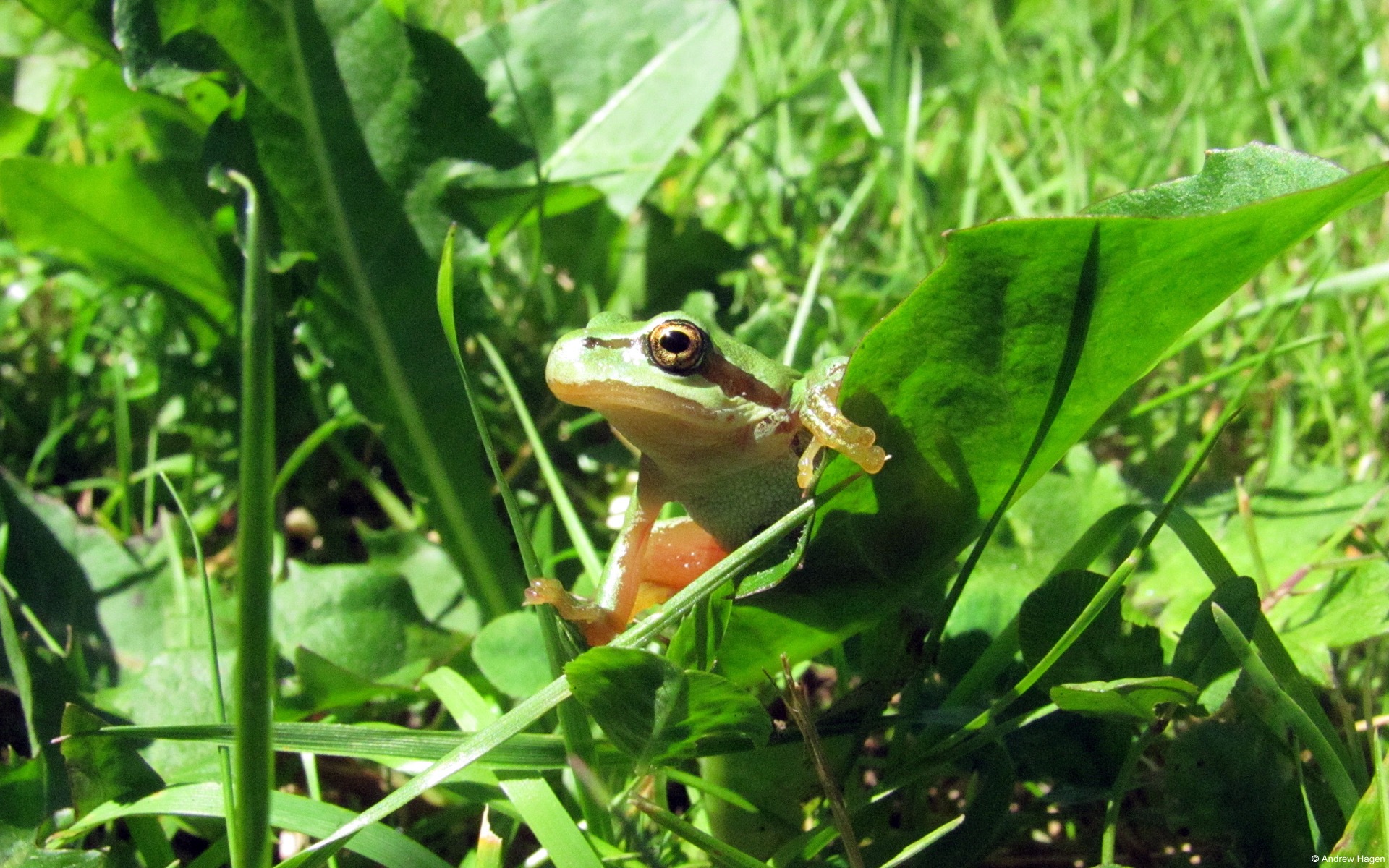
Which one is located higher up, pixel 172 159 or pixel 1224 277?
pixel 1224 277

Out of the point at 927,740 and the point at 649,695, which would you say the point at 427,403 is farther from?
the point at 927,740

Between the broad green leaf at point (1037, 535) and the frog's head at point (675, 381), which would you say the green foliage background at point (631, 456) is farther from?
the frog's head at point (675, 381)

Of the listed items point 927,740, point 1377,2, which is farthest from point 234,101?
point 1377,2

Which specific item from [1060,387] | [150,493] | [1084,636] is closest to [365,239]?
[150,493]

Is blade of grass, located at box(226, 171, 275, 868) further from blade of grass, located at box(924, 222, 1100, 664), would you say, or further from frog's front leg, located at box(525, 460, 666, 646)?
blade of grass, located at box(924, 222, 1100, 664)

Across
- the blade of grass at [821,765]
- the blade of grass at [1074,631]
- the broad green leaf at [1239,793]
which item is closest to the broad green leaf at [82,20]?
the blade of grass at [821,765]

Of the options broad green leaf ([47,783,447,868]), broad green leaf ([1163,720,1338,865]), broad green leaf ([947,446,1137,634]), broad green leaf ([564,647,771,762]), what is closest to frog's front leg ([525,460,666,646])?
broad green leaf ([564,647,771,762])
